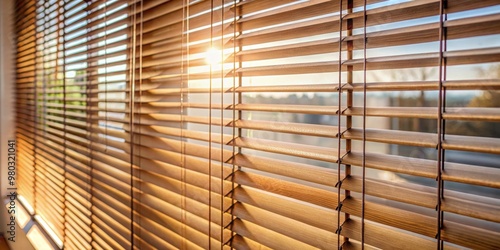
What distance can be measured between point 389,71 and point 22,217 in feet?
8.58

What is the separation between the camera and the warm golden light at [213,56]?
91 centimetres

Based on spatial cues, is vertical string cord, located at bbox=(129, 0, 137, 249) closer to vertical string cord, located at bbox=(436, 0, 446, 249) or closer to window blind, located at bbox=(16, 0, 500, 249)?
window blind, located at bbox=(16, 0, 500, 249)

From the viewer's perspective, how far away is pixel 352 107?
65cm

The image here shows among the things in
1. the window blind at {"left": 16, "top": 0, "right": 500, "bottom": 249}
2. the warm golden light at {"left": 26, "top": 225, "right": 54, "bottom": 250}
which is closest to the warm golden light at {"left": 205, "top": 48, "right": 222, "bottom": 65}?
the window blind at {"left": 16, "top": 0, "right": 500, "bottom": 249}

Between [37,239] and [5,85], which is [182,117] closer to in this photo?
[37,239]

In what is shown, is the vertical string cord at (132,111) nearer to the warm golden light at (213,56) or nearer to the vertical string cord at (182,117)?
the vertical string cord at (182,117)

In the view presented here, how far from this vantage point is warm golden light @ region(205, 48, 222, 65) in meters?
0.91

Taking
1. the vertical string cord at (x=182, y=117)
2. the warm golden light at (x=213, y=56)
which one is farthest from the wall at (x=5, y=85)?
the warm golden light at (x=213, y=56)

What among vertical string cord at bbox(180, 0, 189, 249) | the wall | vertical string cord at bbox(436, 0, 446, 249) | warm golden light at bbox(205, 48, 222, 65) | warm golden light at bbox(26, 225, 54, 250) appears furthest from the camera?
the wall

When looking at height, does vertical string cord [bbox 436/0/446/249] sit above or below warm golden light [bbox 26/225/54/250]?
above

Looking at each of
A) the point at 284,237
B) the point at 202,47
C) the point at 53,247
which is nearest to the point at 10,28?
the point at 53,247

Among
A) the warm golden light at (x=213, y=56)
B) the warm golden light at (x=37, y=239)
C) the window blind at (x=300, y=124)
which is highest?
the warm golden light at (x=213, y=56)

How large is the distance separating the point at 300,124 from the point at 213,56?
0.29 metres

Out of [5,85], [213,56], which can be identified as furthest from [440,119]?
[5,85]
